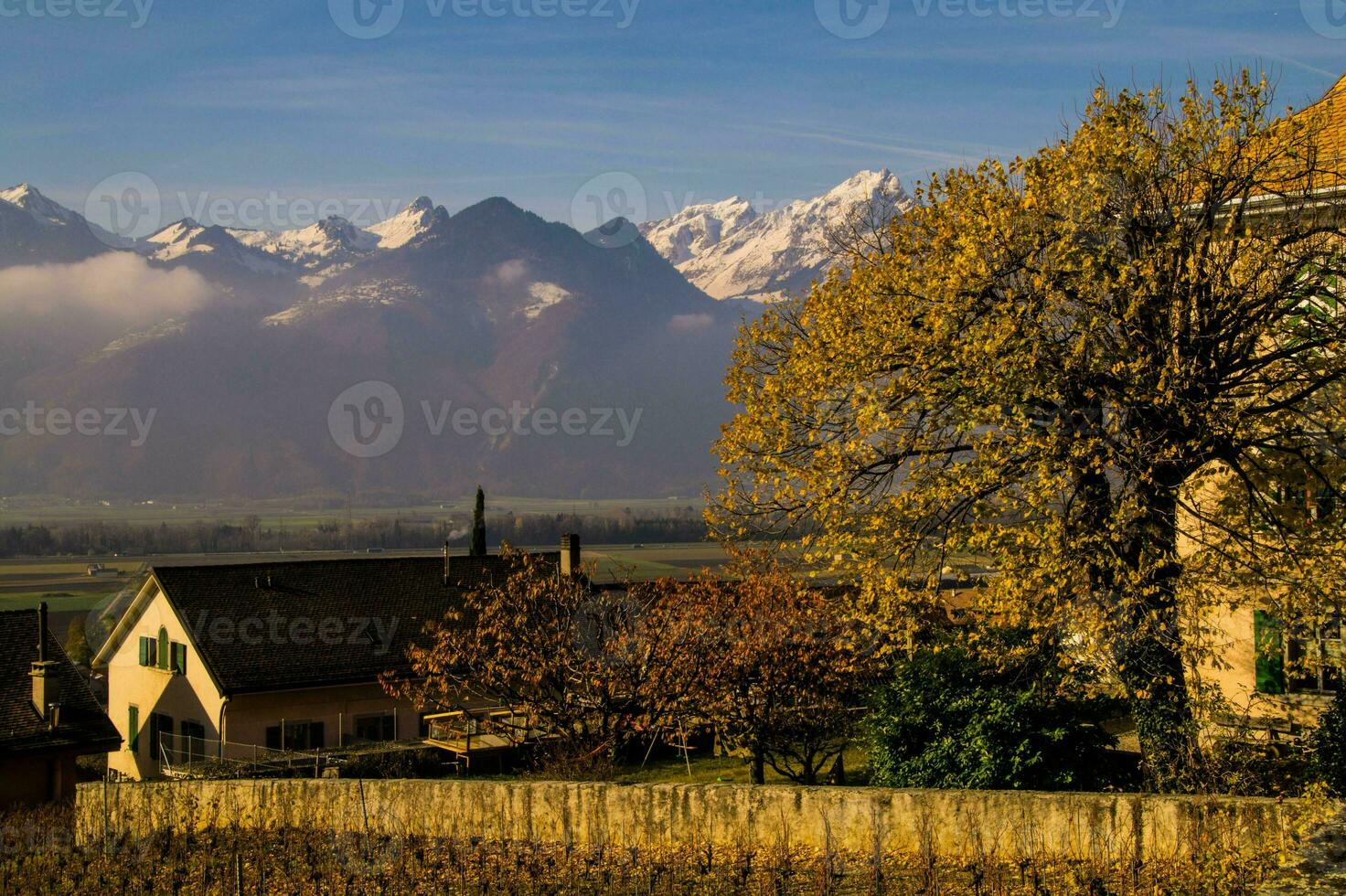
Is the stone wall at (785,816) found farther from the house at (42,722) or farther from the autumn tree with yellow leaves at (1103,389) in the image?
the house at (42,722)

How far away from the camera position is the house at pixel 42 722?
129 ft

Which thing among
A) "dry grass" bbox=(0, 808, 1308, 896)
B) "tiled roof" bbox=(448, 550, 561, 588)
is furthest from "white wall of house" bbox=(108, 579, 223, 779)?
"dry grass" bbox=(0, 808, 1308, 896)

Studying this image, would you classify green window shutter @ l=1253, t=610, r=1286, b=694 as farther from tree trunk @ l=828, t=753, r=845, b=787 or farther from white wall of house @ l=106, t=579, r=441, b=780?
white wall of house @ l=106, t=579, r=441, b=780

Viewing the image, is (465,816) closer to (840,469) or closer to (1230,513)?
(840,469)

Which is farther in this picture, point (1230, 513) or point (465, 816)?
point (1230, 513)

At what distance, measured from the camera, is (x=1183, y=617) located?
19.0 metres

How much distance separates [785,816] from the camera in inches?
623

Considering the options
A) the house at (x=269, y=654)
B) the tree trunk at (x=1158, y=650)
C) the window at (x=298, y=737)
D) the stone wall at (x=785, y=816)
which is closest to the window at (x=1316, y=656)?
the tree trunk at (x=1158, y=650)

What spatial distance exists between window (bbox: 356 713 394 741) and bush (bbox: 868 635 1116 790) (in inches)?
1012

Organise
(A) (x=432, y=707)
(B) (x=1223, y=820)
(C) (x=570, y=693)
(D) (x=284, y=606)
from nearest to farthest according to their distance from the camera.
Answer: (B) (x=1223, y=820) < (C) (x=570, y=693) < (A) (x=432, y=707) < (D) (x=284, y=606)

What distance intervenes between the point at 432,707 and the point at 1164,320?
Result: 2984 centimetres

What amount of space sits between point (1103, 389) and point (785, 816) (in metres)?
7.83

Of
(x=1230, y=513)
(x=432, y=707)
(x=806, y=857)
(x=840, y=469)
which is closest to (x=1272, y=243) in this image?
(x=1230, y=513)

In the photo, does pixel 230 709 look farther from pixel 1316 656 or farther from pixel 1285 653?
pixel 1316 656
